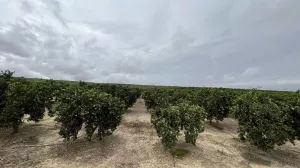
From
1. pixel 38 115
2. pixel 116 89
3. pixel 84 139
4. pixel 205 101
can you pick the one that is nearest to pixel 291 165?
pixel 205 101

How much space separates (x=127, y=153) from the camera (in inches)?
566

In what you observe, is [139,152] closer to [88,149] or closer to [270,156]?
[88,149]

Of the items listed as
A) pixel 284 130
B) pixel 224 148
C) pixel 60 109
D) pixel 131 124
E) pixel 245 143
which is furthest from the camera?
pixel 131 124

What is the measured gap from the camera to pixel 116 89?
31.0 meters

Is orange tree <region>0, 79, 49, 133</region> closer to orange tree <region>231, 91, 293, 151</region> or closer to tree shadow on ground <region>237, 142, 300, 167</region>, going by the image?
orange tree <region>231, 91, 293, 151</region>

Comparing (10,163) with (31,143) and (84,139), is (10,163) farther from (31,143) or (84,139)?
(84,139)

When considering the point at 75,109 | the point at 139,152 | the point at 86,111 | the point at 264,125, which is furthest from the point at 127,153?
the point at 264,125

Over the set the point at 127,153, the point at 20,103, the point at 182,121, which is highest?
the point at 20,103

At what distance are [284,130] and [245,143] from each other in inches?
134

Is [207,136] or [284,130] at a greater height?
[284,130]

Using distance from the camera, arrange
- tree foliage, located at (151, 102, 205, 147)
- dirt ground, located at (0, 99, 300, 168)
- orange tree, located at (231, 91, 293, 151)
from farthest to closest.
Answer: orange tree, located at (231, 91, 293, 151), tree foliage, located at (151, 102, 205, 147), dirt ground, located at (0, 99, 300, 168)

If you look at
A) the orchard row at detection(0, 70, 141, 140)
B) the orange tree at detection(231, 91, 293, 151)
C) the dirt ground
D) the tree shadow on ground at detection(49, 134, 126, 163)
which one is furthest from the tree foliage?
the tree shadow on ground at detection(49, 134, 126, 163)

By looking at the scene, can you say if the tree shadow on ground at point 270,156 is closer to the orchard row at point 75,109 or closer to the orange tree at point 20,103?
the orchard row at point 75,109

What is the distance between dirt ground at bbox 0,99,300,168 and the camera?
43.4ft
